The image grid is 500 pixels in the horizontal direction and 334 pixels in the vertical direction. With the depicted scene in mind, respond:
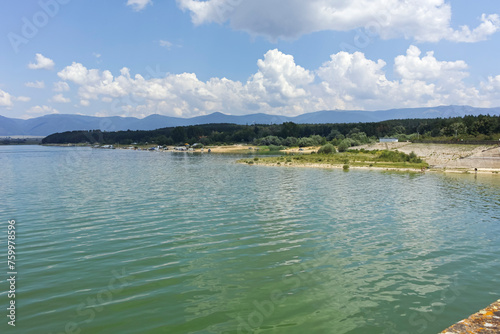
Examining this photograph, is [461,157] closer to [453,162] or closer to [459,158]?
[459,158]

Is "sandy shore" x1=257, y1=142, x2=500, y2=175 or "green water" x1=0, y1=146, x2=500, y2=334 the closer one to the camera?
"green water" x1=0, y1=146, x2=500, y2=334

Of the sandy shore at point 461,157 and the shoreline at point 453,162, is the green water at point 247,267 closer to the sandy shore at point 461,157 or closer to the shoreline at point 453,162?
the shoreline at point 453,162

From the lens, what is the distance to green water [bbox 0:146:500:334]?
1119 cm

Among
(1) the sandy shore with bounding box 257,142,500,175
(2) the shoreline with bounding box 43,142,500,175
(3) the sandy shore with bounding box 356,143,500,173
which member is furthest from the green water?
(3) the sandy shore with bounding box 356,143,500,173

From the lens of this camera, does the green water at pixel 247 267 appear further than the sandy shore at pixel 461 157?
No

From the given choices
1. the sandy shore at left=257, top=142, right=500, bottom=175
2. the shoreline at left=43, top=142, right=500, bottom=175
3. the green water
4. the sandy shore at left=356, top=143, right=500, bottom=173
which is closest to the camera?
the green water

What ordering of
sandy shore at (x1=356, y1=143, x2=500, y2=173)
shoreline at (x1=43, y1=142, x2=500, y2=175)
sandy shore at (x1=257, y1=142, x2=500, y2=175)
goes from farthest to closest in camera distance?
1. sandy shore at (x1=356, y1=143, x2=500, y2=173)
2. sandy shore at (x1=257, y1=142, x2=500, y2=175)
3. shoreline at (x1=43, y1=142, x2=500, y2=175)

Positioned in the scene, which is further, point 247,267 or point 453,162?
point 453,162

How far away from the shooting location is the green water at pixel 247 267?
36.7ft

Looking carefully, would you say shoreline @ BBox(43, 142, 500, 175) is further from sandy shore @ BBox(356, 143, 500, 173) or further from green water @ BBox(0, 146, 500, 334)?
green water @ BBox(0, 146, 500, 334)

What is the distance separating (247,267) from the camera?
15.8m

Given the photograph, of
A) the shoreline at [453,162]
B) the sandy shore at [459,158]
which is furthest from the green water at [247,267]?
the sandy shore at [459,158]

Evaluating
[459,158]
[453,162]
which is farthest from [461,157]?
[453,162]

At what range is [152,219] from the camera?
25.2 m
